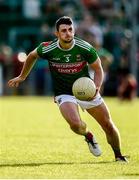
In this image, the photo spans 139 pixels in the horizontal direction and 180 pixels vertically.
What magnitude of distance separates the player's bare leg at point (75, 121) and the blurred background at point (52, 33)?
1838 centimetres

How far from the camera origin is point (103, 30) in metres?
30.6

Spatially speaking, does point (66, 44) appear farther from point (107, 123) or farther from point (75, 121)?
point (107, 123)

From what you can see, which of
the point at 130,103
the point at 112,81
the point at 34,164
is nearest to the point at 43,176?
the point at 34,164

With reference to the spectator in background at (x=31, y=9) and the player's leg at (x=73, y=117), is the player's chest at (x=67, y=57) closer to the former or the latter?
the player's leg at (x=73, y=117)

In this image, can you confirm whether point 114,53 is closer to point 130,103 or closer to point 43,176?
point 130,103

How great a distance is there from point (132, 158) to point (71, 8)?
20869 mm

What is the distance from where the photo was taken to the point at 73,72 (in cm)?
1083

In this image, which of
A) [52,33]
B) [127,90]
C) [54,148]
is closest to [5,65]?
[52,33]

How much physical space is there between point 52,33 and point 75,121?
19.8 metres

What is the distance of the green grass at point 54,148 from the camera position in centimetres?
930

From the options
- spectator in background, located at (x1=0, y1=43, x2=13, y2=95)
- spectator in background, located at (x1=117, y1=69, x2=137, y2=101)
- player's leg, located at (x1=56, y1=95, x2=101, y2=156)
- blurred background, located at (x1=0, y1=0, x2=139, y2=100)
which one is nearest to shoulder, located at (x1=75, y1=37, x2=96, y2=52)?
player's leg, located at (x1=56, y1=95, x2=101, y2=156)

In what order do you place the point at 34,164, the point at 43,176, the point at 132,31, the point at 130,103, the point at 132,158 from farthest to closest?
the point at 132,31 < the point at 130,103 < the point at 132,158 < the point at 34,164 < the point at 43,176

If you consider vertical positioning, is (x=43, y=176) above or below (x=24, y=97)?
above

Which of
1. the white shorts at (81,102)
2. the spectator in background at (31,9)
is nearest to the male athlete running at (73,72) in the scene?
the white shorts at (81,102)
